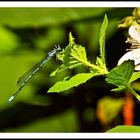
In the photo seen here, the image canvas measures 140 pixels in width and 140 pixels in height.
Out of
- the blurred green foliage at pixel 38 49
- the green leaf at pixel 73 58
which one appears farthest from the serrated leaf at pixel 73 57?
the blurred green foliage at pixel 38 49

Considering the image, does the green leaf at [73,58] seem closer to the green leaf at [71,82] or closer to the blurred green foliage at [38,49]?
the green leaf at [71,82]

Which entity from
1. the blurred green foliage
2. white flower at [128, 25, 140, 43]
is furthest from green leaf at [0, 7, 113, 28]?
white flower at [128, 25, 140, 43]

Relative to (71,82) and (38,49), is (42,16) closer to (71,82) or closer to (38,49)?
(38,49)

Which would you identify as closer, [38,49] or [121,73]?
[121,73]

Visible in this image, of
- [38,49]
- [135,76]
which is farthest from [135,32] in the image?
[38,49]

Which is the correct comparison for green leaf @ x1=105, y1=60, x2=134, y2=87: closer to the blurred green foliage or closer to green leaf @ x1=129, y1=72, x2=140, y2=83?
green leaf @ x1=129, y1=72, x2=140, y2=83

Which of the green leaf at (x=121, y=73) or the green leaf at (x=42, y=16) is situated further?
the green leaf at (x=42, y=16)
